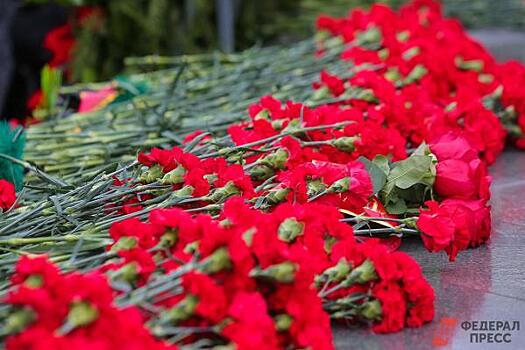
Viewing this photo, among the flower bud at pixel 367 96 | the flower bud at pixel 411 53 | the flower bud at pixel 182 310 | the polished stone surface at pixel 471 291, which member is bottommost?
the polished stone surface at pixel 471 291

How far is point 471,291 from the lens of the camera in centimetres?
156

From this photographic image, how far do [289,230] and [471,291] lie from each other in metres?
0.42

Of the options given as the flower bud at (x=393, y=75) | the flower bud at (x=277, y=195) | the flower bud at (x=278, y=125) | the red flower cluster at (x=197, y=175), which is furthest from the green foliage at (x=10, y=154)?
the flower bud at (x=393, y=75)

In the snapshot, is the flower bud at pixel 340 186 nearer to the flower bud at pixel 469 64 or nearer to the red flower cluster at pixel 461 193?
the red flower cluster at pixel 461 193

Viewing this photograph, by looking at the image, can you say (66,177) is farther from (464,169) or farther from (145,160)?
(464,169)

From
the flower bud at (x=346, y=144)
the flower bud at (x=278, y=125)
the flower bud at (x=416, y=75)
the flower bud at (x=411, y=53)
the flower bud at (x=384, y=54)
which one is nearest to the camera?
the flower bud at (x=346, y=144)

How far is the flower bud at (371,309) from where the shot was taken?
1.34 meters

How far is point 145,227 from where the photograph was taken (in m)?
1.30

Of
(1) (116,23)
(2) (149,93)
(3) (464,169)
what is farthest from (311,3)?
(3) (464,169)

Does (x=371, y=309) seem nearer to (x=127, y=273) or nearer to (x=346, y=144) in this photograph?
(x=127, y=273)

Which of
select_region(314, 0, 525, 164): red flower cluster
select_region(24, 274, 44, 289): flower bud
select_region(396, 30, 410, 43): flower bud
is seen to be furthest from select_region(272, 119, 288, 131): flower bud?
select_region(396, 30, 410, 43): flower bud

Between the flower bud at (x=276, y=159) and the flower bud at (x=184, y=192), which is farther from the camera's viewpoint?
the flower bud at (x=276, y=159)

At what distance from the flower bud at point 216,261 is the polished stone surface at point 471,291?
280 mm

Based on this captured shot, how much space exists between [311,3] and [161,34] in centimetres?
92
